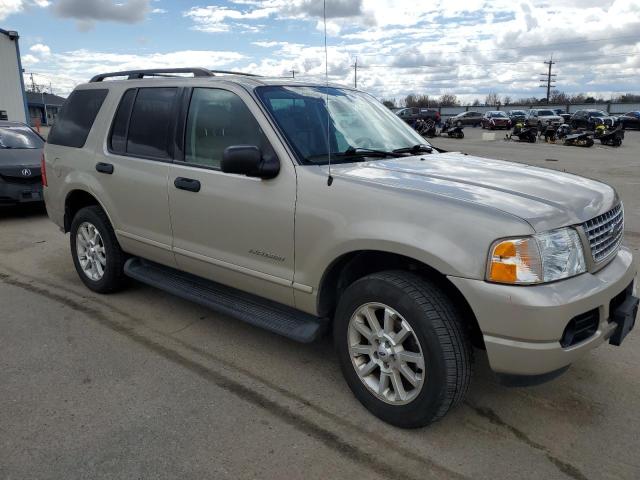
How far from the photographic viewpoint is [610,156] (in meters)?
20.4

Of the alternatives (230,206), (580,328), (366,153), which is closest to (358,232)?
(366,153)

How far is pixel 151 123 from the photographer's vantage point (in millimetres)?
4273

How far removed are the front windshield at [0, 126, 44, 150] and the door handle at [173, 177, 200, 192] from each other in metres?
6.78

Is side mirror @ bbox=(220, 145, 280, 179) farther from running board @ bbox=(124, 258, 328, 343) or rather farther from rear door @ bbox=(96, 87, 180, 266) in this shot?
rear door @ bbox=(96, 87, 180, 266)

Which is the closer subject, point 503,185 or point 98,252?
point 503,185

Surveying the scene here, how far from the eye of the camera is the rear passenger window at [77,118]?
4.84m

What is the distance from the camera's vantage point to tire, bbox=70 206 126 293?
478cm

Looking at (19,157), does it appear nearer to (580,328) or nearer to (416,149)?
(416,149)

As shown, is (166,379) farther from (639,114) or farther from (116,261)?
(639,114)

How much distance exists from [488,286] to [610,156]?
20.7 metres

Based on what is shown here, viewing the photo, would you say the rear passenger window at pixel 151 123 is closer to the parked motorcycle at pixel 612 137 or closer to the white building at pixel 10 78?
the white building at pixel 10 78

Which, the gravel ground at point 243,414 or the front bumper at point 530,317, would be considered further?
the gravel ground at point 243,414

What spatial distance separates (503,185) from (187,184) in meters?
2.11

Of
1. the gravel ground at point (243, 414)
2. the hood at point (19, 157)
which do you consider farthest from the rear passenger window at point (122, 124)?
the hood at point (19, 157)
